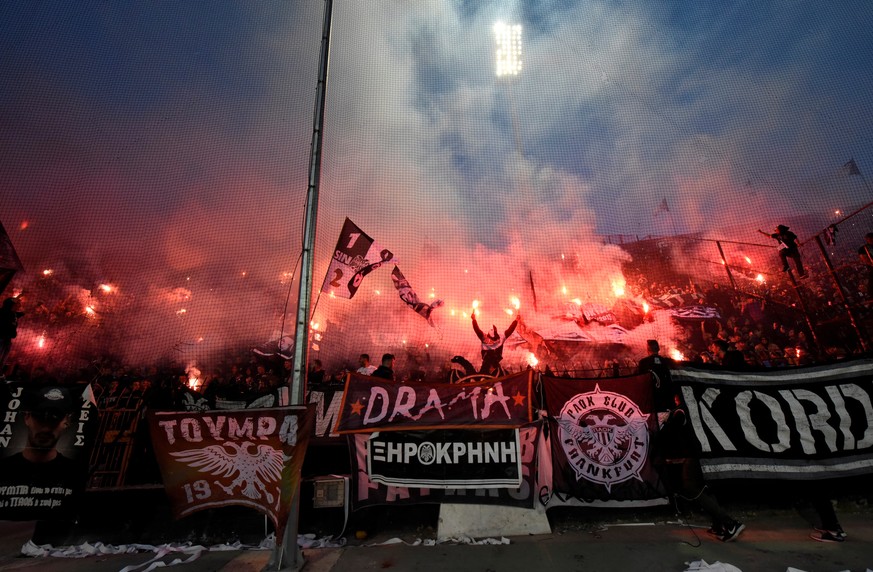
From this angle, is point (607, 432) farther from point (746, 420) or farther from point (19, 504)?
point (19, 504)

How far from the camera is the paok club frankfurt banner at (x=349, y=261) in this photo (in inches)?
344

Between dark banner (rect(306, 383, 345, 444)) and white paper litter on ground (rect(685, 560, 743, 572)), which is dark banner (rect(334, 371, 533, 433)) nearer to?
dark banner (rect(306, 383, 345, 444))

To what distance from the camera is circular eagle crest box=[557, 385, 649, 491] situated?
198 inches

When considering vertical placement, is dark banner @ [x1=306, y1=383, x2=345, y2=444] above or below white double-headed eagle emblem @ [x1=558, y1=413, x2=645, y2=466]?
above

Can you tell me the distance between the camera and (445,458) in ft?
16.3

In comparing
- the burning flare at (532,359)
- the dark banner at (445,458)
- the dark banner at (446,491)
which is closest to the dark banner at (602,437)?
the dark banner at (446,491)

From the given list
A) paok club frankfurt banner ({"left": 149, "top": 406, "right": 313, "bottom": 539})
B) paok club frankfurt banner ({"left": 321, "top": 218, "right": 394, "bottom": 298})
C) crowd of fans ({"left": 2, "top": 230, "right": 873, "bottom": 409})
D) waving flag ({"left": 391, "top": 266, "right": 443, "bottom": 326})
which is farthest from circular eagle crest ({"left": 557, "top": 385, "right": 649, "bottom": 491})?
waving flag ({"left": 391, "top": 266, "right": 443, "bottom": 326})

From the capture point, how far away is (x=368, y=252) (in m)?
9.21

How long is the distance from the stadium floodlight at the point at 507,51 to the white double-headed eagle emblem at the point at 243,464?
22.6m

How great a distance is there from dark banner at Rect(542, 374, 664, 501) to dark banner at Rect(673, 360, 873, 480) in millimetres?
621

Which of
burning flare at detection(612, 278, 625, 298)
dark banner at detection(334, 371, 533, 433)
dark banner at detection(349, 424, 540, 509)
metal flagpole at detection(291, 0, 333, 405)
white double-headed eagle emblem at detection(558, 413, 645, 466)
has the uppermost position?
burning flare at detection(612, 278, 625, 298)

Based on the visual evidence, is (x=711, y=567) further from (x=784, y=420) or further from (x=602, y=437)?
(x=784, y=420)

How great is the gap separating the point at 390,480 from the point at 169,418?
2.87 meters

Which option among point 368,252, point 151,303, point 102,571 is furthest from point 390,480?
point 151,303
